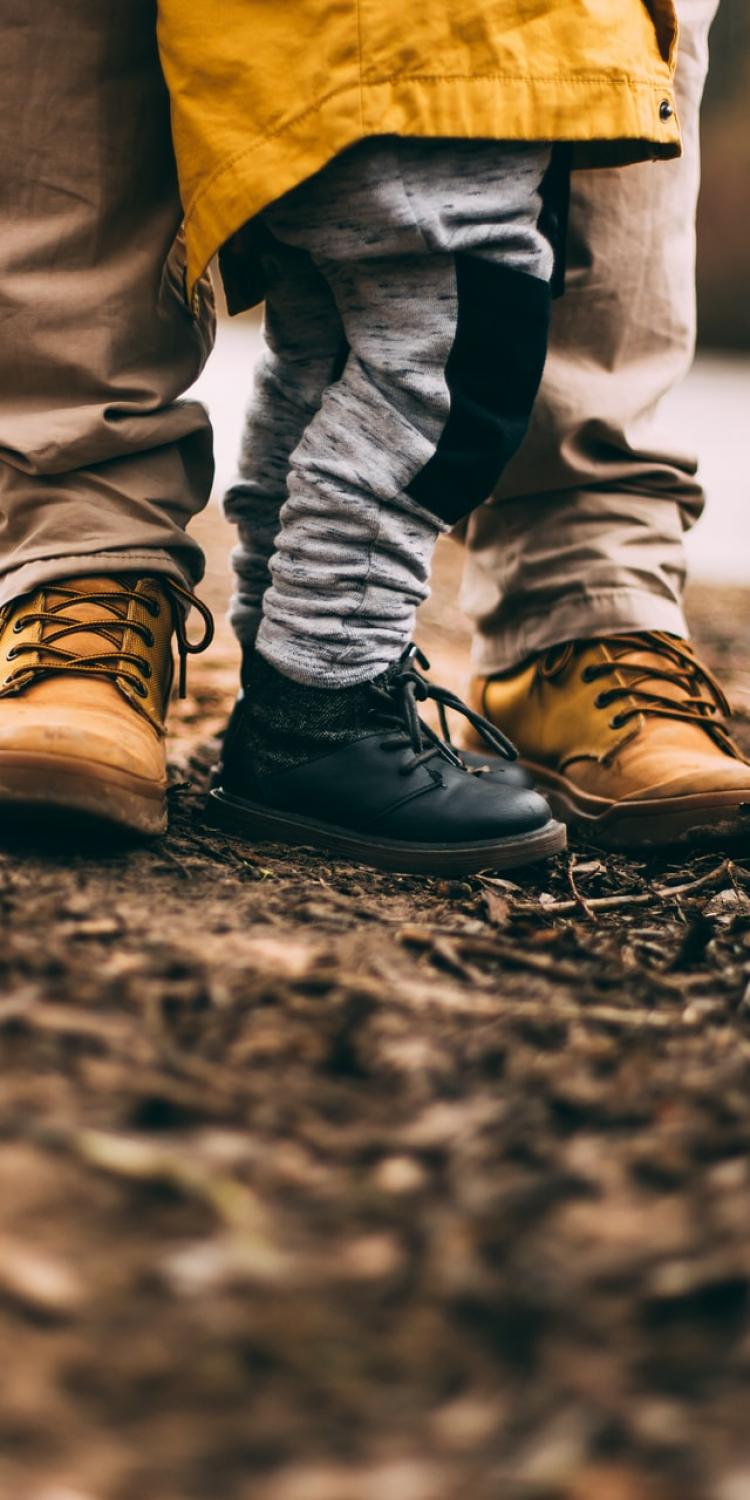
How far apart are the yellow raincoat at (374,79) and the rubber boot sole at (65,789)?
18.3 inches

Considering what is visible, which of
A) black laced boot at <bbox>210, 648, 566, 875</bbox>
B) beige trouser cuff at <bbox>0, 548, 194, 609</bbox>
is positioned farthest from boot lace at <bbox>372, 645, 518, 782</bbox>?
beige trouser cuff at <bbox>0, 548, 194, 609</bbox>

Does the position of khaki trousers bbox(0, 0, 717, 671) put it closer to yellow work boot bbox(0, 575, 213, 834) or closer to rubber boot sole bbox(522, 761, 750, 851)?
yellow work boot bbox(0, 575, 213, 834)

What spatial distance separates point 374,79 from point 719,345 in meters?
9.09

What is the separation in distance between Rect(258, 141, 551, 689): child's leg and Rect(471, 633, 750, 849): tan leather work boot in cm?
34

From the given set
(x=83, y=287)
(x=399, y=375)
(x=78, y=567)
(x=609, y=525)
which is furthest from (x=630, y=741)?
(x=83, y=287)

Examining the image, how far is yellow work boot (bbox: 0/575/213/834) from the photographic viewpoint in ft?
3.65

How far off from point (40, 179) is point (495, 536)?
67 cm

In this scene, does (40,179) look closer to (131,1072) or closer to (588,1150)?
(131,1072)

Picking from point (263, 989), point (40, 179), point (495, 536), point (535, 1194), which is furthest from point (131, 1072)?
point (495, 536)

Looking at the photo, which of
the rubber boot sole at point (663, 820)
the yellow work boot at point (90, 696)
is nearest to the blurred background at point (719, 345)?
the rubber boot sole at point (663, 820)

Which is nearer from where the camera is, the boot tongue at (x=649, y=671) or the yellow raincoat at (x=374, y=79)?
the yellow raincoat at (x=374, y=79)

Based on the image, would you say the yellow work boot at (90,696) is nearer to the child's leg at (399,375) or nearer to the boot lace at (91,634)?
the boot lace at (91,634)

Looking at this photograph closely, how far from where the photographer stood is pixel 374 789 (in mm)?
1266

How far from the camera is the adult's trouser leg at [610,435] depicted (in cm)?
152
